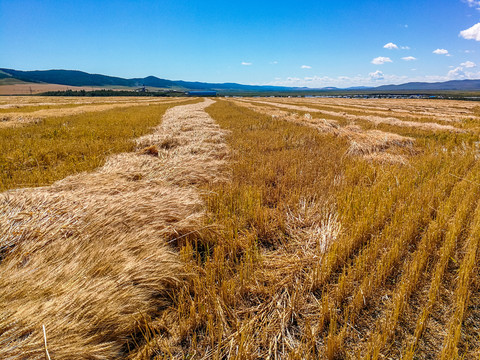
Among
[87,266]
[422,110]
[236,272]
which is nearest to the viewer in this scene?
[87,266]

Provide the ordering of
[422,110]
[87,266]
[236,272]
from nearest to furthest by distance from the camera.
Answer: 1. [87,266]
2. [236,272]
3. [422,110]

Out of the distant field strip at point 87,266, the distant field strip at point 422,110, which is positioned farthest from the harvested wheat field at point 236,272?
the distant field strip at point 422,110

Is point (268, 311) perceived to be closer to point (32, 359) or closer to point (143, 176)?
point (32, 359)

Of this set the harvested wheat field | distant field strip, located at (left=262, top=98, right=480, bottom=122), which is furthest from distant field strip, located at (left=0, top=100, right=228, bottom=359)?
distant field strip, located at (left=262, top=98, right=480, bottom=122)

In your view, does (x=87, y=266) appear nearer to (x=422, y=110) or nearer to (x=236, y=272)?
(x=236, y=272)

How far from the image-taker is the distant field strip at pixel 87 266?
1585 mm

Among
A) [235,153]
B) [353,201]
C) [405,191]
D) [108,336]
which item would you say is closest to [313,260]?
[353,201]

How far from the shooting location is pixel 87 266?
2133 mm

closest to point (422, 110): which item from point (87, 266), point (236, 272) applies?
point (236, 272)

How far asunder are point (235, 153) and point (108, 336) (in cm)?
569

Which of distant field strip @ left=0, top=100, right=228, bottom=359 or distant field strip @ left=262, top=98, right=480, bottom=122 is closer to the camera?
distant field strip @ left=0, top=100, right=228, bottom=359

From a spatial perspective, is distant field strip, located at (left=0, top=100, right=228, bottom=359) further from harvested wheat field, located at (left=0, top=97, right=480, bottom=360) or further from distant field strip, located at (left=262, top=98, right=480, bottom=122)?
distant field strip, located at (left=262, top=98, right=480, bottom=122)

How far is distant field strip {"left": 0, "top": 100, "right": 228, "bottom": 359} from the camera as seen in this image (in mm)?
1585

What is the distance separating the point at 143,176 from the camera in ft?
15.9
